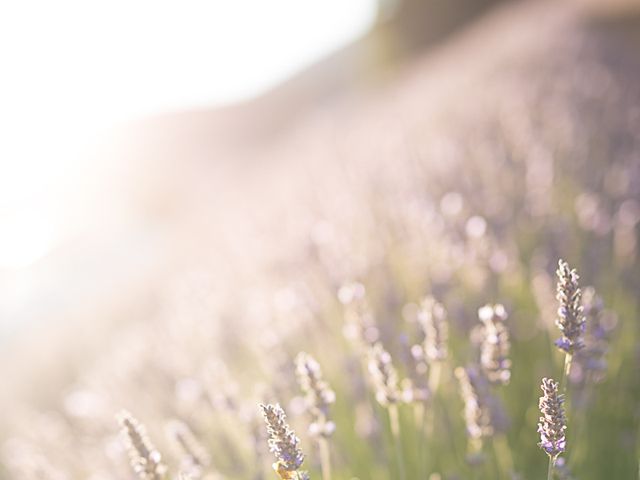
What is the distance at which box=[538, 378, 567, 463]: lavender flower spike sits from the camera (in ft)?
4.36

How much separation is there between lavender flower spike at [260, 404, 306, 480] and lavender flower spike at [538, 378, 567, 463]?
523 millimetres

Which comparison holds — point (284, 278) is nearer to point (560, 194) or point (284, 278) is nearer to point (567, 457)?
point (560, 194)

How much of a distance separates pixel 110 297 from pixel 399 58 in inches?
709

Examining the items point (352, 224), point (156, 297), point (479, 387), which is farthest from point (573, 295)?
point (156, 297)

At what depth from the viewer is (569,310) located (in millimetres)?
1434

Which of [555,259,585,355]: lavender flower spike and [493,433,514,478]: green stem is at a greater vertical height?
[493,433,514,478]: green stem

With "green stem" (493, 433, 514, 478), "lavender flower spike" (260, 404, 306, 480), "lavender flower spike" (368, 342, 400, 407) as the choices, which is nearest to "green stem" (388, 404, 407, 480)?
"lavender flower spike" (368, 342, 400, 407)

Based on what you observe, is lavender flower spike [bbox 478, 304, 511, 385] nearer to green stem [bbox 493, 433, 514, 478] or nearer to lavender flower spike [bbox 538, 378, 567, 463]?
lavender flower spike [bbox 538, 378, 567, 463]

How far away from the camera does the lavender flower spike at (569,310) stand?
1383 mm

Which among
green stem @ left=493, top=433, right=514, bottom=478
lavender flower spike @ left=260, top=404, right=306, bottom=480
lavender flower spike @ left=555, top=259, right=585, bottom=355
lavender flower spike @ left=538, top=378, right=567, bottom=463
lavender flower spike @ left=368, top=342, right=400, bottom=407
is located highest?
lavender flower spike @ left=368, top=342, right=400, bottom=407

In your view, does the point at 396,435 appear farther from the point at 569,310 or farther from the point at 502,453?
the point at 502,453

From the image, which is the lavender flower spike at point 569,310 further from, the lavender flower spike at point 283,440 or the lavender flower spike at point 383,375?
the lavender flower spike at point 283,440

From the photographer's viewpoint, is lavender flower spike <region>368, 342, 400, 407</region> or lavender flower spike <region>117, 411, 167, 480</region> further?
lavender flower spike <region>368, 342, 400, 407</region>

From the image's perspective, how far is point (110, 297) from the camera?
8641 mm
